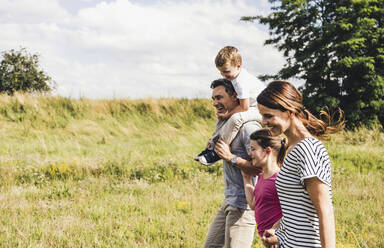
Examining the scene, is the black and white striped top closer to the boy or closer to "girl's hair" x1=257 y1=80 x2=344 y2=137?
"girl's hair" x1=257 y1=80 x2=344 y2=137

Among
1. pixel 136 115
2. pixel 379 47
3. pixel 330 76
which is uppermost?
pixel 379 47

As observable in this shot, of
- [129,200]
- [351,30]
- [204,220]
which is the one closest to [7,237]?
[129,200]

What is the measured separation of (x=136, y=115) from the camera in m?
16.7

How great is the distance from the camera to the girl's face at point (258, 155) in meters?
2.38

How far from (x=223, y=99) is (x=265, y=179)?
79 centimetres

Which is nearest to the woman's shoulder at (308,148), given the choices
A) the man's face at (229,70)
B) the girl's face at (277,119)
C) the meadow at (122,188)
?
the girl's face at (277,119)

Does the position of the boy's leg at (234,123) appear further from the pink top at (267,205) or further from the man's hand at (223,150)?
the pink top at (267,205)

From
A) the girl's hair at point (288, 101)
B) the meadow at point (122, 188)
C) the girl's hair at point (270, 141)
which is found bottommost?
the meadow at point (122, 188)

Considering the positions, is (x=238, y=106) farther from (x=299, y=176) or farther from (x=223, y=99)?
(x=299, y=176)

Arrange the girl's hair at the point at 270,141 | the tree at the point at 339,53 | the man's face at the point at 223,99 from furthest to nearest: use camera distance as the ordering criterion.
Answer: the tree at the point at 339,53, the man's face at the point at 223,99, the girl's hair at the point at 270,141

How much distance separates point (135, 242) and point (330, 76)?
19.3 metres

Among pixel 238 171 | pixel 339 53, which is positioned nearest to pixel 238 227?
pixel 238 171

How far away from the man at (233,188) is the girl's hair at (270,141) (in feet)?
0.64

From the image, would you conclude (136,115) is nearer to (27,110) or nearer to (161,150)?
(27,110)
